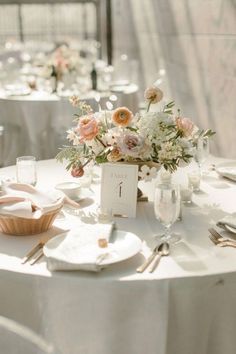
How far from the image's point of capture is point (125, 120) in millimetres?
1856

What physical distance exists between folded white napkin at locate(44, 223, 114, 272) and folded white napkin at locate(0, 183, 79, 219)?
0.42 ft

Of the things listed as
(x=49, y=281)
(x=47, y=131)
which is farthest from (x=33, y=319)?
(x=47, y=131)

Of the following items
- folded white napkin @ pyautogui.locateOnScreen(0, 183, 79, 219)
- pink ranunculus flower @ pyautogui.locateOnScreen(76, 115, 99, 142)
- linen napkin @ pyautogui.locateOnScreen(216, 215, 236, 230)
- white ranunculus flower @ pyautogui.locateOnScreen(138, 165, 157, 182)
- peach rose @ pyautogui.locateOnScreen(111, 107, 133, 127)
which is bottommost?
linen napkin @ pyautogui.locateOnScreen(216, 215, 236, 230)

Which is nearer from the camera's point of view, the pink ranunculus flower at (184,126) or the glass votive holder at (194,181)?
the pink ranunculus flower at (184,126)

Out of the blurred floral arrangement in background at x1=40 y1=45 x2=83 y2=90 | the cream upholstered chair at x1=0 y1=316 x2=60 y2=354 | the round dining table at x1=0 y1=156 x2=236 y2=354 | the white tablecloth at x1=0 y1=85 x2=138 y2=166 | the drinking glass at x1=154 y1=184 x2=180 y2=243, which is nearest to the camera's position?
the cream upholstered chair at x1=0 y1=316 x2=60 y2=354

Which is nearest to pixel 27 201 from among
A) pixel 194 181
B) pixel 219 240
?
pixel 219 240

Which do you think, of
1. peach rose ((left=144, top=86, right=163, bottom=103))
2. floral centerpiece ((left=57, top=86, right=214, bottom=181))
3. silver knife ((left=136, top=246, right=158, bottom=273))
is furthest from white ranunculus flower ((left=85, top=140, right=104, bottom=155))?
silver knife ((left=136, top=246, right=158, bottom=273))

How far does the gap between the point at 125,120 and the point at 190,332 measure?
0.77m

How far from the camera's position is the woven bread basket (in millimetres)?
1628

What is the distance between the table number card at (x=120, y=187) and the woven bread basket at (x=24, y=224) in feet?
0.82

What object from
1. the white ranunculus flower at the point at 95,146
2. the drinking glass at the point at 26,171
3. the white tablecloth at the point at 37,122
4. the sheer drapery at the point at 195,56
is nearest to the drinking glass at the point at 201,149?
the white ranunculus flower at the point at 95,146

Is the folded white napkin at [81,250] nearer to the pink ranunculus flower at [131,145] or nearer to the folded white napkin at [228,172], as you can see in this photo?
the pink ranunculus flower at [131,145]

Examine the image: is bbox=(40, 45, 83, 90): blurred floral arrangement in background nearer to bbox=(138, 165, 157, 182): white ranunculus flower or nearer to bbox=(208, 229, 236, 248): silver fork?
bbox=(138, 165, 157, 182): white ranunculus flower

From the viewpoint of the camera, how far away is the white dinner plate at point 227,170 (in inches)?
87.8
